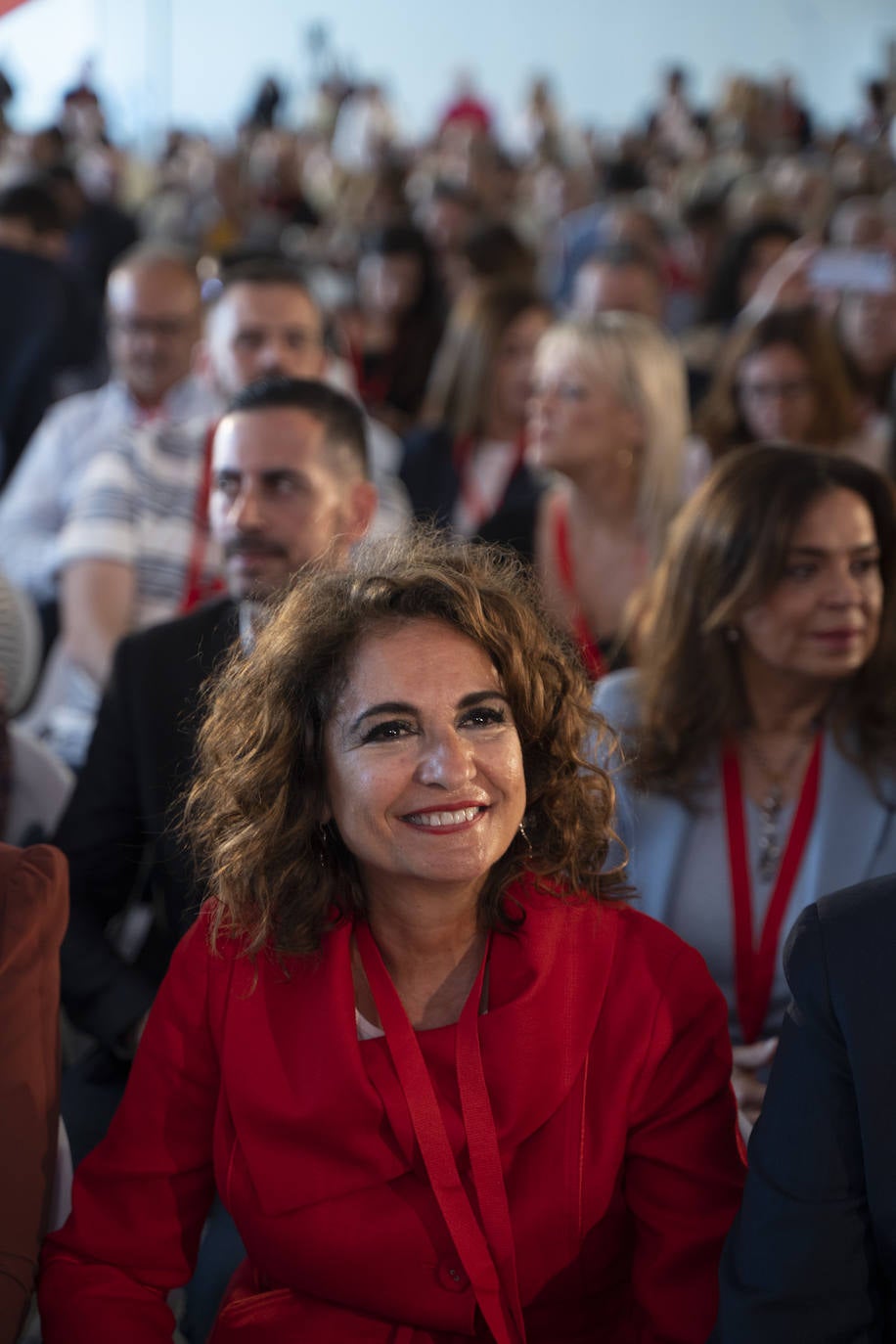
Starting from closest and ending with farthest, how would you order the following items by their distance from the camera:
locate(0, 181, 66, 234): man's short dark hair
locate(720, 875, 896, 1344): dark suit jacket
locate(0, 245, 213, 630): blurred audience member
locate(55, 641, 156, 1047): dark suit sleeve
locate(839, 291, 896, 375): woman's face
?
1. locate(720, 875, 896, 1344): dark suit jacket
2. locate(55, 641, 156, 1047): dark suit sleeve
3. locate(0, 245, 213, 630): blurred audience member
4. locate(839, 291, 896, 375): woman's face
5. locate(0, 181, 66, 234): man's short dark hair

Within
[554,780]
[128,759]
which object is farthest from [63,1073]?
[554,780]

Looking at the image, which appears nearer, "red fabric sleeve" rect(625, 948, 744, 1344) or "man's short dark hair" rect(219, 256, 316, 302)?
"red fabric sleeve" rect(625, 948, 744, 1344)

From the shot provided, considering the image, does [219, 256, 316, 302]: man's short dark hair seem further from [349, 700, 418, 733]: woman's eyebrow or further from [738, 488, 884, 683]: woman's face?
[349, 700, 418, 733]: woman's eyebrow

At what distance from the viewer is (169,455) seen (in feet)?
10.8

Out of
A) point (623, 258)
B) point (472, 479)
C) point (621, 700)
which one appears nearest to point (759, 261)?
point (623, 258)

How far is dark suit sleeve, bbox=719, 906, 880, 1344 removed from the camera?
1297mm

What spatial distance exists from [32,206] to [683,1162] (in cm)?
527

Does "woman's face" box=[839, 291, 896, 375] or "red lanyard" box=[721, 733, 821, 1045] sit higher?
"woman's face" box=[839, 291, 896, 375]

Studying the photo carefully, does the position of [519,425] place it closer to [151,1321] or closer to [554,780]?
[554,780]

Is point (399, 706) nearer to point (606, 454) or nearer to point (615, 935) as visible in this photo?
point (615, 935)

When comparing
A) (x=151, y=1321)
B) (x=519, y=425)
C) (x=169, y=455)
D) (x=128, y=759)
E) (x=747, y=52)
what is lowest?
(x=151, y=1321)

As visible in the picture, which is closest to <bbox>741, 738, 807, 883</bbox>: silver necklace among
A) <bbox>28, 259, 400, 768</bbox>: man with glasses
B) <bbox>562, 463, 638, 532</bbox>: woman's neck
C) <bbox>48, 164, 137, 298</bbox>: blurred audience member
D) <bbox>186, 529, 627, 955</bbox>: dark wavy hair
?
<bbox>186, 529, 627, 955</bbox>: dark wavy hair

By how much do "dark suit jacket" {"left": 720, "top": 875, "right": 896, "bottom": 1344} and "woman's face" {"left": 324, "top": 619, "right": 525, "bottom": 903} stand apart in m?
0.37

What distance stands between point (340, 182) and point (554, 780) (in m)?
8.56
